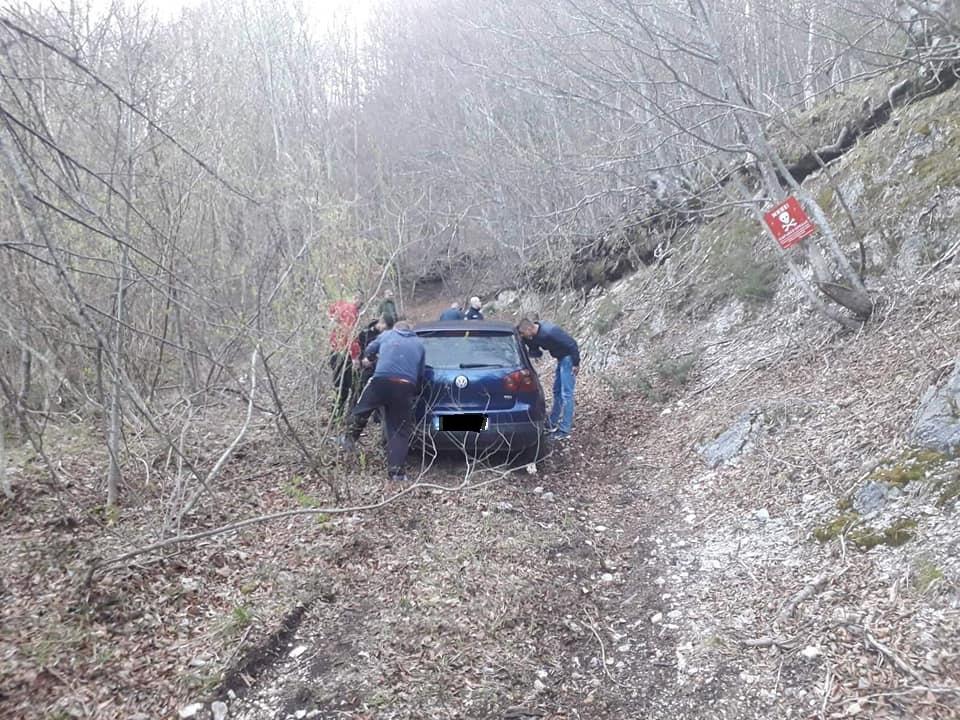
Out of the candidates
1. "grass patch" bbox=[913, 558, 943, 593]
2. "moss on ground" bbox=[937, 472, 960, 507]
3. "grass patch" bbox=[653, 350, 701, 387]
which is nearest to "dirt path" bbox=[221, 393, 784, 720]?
"grass patch" bbox=[913, 558, 943, 593]

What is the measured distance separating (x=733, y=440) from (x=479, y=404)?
2472 mm

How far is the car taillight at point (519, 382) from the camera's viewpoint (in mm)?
6965

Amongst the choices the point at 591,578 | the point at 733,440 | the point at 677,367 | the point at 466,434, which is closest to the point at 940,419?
the point at 733,440

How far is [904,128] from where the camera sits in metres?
9.18

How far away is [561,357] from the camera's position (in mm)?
8750

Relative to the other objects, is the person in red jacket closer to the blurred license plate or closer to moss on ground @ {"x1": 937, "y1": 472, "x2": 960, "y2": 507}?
the blurred license plate

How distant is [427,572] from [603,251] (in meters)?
12.0

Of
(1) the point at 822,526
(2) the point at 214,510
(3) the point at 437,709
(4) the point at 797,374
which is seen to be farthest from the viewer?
(4) the point at 797,374

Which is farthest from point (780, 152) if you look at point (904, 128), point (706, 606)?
point (706, 606)

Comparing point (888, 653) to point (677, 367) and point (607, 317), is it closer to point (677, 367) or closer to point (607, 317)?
point (677, 367)

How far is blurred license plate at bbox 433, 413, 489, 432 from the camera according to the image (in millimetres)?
6828

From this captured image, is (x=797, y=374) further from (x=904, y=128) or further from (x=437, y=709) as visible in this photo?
(x=437, y=709)

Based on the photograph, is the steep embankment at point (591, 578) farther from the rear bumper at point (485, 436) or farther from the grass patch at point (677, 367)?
the grass patch at point (677, 367)

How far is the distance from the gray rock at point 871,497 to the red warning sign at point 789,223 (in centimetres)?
311
